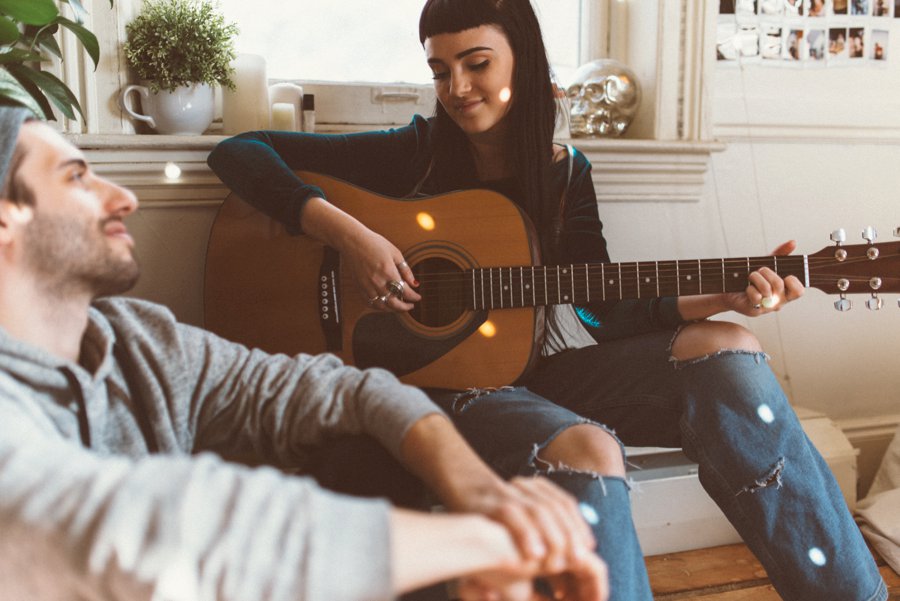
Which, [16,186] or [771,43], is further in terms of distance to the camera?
[771,43]

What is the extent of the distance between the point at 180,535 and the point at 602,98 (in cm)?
147

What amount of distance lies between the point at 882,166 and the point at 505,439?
1.50m

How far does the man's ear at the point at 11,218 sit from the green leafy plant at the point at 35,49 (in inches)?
16.8

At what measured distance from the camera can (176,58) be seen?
1.44m

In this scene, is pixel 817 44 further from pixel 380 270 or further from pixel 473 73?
pixel 380 270

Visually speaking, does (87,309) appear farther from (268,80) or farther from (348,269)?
(268,80)

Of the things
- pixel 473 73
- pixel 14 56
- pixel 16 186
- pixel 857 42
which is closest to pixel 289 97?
pixel 473 73

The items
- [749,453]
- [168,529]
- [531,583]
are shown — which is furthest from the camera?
[749,453]

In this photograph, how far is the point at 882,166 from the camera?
1.96 m

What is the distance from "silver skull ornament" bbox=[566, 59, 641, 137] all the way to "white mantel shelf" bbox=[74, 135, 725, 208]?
0.28 feet

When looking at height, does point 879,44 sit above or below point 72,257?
above

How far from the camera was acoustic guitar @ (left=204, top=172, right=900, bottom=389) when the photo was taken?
1.24 m

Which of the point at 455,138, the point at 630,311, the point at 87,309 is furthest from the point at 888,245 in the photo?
the point at 87,309

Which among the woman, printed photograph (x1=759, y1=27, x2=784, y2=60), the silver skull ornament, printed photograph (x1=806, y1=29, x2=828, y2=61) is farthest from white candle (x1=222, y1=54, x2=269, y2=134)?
printed photograph (x1=806, y1=29, x2=828, y2=61)
